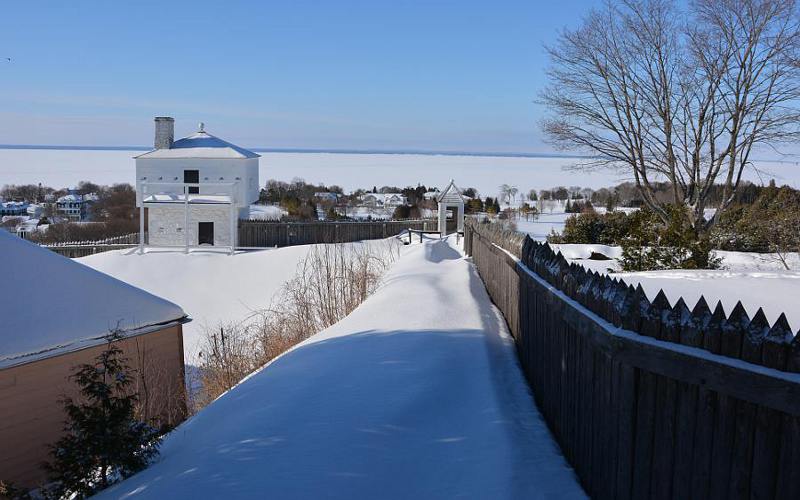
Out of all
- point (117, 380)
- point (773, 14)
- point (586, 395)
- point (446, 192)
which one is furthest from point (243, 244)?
point (586, 395)

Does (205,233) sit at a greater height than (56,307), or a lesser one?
lesser

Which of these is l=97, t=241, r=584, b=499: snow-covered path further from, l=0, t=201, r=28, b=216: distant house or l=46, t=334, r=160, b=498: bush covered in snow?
l=0, t=201, r=28, b=216: distant house

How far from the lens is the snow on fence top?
3.12 meters

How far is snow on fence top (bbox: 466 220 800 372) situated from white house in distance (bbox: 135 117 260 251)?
105 feet

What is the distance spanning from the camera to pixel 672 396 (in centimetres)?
373

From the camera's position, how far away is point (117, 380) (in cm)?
655

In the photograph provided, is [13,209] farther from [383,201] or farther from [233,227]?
[233,227]

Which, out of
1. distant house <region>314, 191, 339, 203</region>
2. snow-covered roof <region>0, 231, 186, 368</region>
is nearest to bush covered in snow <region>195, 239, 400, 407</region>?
snow-covered roof <region>0, 231, 186, 368</region>

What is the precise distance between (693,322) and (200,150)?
4117 cm

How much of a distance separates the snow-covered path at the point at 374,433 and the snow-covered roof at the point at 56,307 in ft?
12.2

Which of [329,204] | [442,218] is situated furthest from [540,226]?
[329,204]

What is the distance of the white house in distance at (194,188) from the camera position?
38156 mm

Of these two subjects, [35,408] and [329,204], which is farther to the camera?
[329,204]

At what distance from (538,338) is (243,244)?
1350 inches
